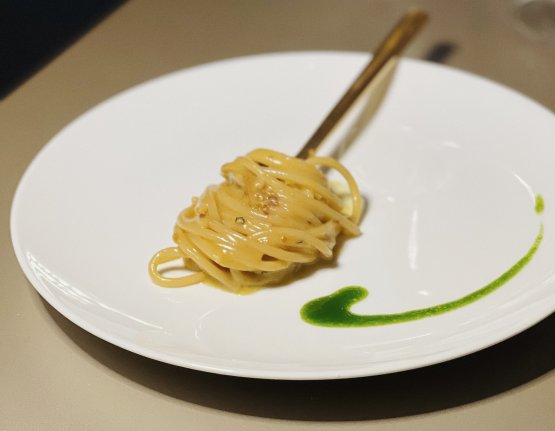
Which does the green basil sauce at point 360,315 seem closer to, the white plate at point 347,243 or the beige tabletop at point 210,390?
the white plate at point 347,243

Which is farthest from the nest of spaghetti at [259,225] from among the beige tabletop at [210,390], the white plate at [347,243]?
the beige tabletop at [210,390]

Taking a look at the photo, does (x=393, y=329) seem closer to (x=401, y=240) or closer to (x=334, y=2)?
(x=401, y=240)

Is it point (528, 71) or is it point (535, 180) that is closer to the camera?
point (535, 180)

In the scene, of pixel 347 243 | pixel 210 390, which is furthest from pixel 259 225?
pixel 210 390

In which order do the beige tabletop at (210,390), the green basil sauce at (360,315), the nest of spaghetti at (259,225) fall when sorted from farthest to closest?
1. the nest of spaghetti at (259,225)
2. the green basil sauce at (360,315)
3. the beige tabletop at (210,390)

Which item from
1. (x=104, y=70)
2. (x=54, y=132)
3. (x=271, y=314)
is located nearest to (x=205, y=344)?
(x=271, y=314)
